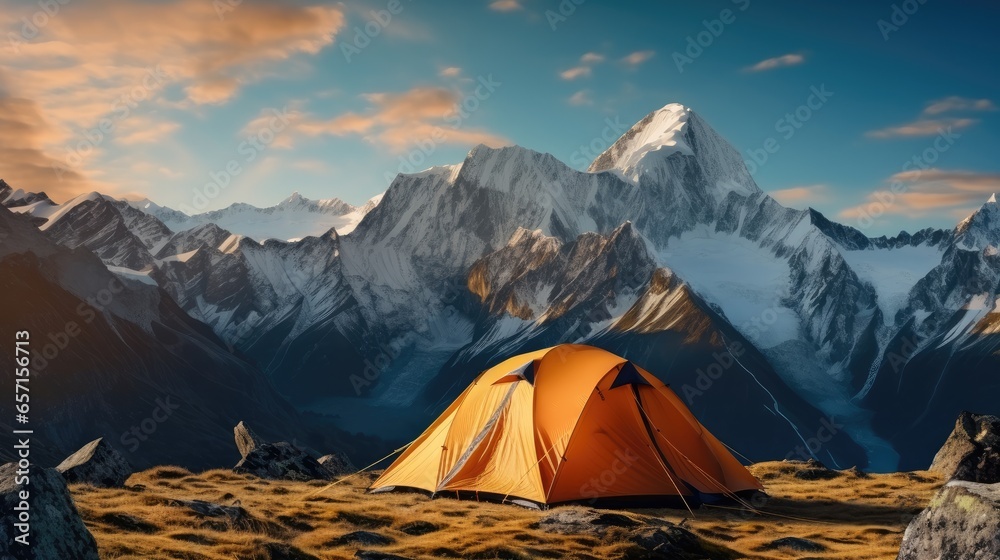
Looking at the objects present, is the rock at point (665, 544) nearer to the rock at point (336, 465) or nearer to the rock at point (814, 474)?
the rock at point (814, 474)

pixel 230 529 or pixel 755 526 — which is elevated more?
pixel 230 529

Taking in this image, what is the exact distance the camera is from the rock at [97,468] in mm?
40000

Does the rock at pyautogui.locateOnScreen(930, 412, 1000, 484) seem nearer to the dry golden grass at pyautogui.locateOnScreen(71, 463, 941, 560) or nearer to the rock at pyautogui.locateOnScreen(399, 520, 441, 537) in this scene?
the dry golden grass at pyautogui.locateOnScreen(71, 463, 941, 560)

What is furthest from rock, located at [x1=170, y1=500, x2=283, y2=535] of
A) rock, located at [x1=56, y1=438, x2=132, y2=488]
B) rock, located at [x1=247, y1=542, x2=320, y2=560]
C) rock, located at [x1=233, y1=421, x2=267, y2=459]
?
rock, located at [x1=233, y1=421, x2=267, y2=459]

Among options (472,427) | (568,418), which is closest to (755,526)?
(568,418)

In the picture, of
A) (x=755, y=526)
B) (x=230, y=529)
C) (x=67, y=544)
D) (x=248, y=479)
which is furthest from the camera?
(x=248, y=479)

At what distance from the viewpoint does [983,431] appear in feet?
155

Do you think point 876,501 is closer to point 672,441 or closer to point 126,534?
point 672,441

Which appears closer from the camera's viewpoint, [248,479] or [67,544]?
[67,544]

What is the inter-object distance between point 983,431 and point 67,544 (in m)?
45.8

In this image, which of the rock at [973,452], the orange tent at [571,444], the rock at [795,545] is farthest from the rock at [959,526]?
the rock at [973,452]

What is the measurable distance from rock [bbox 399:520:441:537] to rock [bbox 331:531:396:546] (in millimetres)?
1962

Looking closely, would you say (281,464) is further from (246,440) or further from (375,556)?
(375,556)

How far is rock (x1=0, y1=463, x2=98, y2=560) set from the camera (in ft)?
54.4
